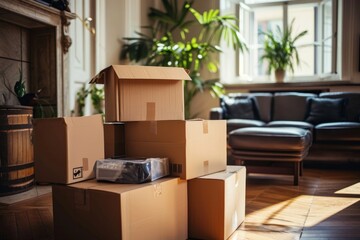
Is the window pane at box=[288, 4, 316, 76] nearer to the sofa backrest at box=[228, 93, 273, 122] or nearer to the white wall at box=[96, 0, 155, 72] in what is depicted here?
the sofa backrest at box=[228, 93, 273, 122]

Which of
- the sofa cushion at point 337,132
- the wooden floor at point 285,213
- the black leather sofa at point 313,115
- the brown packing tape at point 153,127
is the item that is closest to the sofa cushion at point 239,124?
the black leather sofa at point 313,115

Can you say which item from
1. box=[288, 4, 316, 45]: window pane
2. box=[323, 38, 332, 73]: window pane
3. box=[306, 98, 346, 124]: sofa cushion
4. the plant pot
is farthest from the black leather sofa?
box=[288, 4, 316, 45]: window pane

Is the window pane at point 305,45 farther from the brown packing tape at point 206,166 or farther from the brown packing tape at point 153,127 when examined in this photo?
the brown packing tape at point 153,127

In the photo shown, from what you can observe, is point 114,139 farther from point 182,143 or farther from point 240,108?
point 240,108

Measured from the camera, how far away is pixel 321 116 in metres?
3.77

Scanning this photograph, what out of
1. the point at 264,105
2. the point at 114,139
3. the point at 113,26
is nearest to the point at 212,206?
the point at 114,139

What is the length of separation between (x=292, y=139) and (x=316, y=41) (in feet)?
7.89

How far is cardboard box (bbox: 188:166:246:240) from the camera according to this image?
63.4 inches

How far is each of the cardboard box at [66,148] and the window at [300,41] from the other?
11.1ft

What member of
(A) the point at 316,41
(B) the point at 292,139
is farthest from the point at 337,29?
(B) the point at 292,139

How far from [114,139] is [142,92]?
0.27 metres

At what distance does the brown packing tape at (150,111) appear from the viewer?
1.70 metres

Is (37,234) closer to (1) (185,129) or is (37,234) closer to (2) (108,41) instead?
(1) (185,129)

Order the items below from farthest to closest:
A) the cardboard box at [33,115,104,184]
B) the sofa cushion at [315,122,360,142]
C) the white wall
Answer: the white wall
the sofa cushion at [315,122,360,142]
the cardboard box at [33,115,104,184]
